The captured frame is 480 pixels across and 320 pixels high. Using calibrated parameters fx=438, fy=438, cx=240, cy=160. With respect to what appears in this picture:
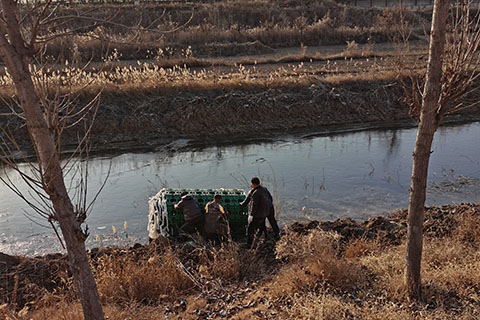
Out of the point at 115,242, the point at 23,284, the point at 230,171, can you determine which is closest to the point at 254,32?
the point at 230,171

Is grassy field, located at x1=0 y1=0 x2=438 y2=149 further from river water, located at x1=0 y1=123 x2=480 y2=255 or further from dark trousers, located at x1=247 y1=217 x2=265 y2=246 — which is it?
dark trousers, located at x1=247 y1=217 x2=265 y2=246

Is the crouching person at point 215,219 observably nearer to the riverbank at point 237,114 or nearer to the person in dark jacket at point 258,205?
the person in dark jacket at point 258,205

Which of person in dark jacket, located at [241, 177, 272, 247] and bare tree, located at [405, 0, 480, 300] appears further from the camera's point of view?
person in dark jacket, located at [241, 177, 272, 247]

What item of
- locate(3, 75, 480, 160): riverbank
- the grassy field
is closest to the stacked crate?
the grassy field

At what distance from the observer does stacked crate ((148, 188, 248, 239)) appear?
10.2m

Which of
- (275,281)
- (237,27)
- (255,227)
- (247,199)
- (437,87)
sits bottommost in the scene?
(275,281)

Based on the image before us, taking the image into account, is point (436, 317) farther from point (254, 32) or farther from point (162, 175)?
point (254, 32)

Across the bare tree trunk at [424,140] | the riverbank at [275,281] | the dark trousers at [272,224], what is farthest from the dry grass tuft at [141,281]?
the bare tree trunk at [424,140]

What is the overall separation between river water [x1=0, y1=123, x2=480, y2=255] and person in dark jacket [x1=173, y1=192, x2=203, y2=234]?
1.25 metres

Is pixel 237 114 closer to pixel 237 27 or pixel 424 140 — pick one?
Answer: pixel 424 140

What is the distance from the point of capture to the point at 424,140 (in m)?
5.83

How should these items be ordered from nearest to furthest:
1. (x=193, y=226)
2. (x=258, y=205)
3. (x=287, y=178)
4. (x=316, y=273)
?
(x=316, y=273)
(x=258, y=205)
(x=193, y=226)
(x=287, y=178)

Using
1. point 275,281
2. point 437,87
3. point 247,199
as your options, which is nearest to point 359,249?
point 275,281

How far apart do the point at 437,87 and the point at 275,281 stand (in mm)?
4020
